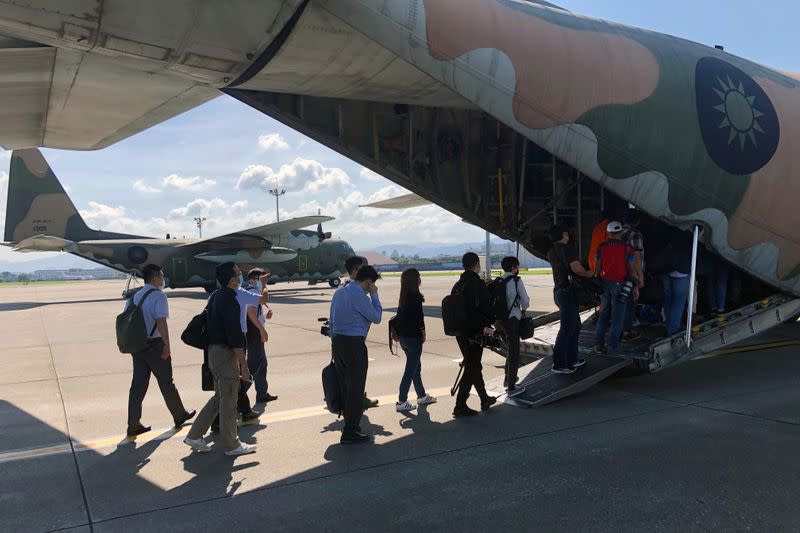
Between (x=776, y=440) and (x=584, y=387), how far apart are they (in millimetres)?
2039

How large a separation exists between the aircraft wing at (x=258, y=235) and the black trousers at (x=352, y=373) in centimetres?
2193

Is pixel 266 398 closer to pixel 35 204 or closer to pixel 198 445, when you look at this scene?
pixel 198 445

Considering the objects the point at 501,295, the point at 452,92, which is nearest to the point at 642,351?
the point at 501,295

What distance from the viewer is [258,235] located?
29891 millimetres

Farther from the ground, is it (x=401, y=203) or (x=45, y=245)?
(x=401, y=203)

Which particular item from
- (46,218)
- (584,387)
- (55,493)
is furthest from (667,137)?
(46,218)

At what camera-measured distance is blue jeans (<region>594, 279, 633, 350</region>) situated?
7.24 m

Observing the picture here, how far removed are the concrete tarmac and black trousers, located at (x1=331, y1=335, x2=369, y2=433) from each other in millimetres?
299

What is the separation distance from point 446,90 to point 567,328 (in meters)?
3.45

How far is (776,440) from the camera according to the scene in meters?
5.41

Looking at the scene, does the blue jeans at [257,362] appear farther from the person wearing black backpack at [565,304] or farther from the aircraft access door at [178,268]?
the aircraft access door at [178,268]

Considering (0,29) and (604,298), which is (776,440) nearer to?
(604,298)

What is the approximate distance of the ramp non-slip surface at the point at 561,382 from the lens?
22.4 ft

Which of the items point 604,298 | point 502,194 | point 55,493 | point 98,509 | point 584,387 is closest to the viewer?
point 98,509
